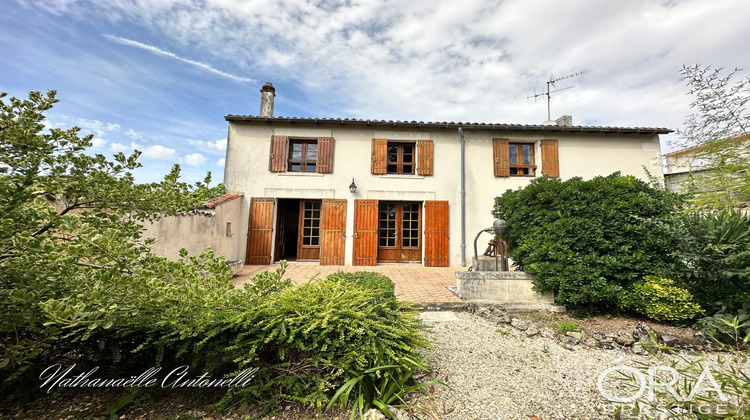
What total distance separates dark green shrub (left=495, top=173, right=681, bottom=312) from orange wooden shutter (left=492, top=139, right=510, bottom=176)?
13.7 ft

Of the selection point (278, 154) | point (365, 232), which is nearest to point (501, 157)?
point (365, 232)

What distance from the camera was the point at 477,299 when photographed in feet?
13.9

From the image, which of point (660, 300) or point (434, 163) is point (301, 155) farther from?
point (660, 300)

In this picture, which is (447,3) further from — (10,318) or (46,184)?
(10,318)

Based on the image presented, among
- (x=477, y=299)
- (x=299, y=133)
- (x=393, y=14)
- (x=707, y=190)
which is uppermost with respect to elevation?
Result: (x=393, y=14)

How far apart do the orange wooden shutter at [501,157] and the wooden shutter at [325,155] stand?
520cm

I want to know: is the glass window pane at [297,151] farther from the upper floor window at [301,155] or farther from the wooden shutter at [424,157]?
the wooden shutter at [424,157]

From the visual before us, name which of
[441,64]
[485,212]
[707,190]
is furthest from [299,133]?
[707,190]

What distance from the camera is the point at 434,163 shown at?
8.21 meters

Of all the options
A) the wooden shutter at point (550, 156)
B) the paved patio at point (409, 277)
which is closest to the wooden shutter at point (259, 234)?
the paved patio at point (409, 277)

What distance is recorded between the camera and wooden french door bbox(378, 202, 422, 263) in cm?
812

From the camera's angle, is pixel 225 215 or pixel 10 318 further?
pixel 225 215

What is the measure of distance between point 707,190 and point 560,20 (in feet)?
11.6

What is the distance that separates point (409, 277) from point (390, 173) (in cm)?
348
